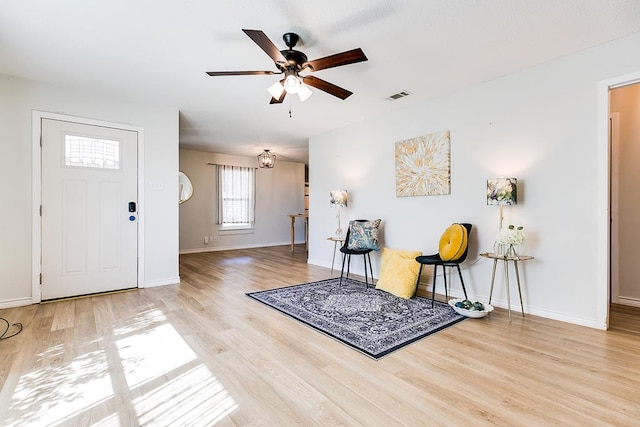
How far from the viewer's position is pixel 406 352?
2195mm

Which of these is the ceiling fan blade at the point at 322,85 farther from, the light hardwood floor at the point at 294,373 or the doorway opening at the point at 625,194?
the doorway opening at the point at 625,194

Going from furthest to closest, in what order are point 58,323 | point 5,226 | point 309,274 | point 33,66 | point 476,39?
1. point 309,274
2. point 5,226
3. point 33,66
4. point 58,323
5. point 476,39

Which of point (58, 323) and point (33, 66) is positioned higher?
point (33, 66)

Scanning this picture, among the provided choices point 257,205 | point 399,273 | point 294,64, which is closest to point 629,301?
point 399,273

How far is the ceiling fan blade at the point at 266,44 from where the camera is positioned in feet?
6.44

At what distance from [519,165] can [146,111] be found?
4.53 metres

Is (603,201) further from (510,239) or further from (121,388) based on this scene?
(121,388)

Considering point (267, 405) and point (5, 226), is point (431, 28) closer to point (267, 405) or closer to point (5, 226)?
point (267, 405)

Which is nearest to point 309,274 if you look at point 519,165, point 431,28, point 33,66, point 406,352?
point 406,352

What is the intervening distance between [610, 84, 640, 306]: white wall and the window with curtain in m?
6.95

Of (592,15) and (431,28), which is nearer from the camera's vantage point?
(592,15)

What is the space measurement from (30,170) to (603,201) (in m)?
5.64

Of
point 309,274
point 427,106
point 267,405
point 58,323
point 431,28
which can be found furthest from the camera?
point 309,274

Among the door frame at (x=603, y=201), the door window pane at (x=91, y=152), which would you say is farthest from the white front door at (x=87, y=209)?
the door frame at (x=603, y=201)
